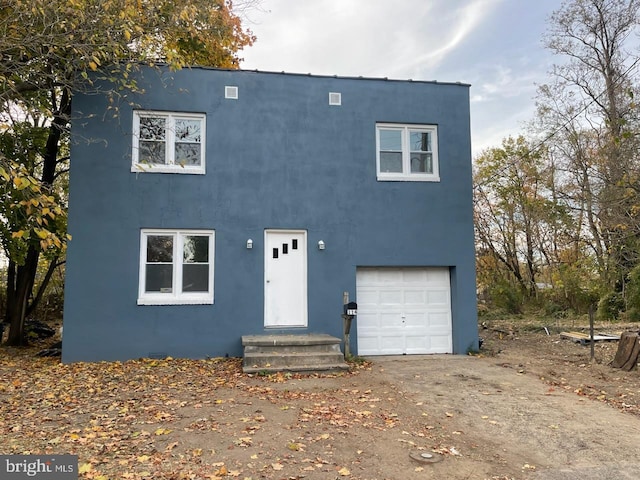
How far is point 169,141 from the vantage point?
377 inches

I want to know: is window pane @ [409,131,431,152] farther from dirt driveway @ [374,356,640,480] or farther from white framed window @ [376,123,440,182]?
dirt driveway @ [374,356,640,480]

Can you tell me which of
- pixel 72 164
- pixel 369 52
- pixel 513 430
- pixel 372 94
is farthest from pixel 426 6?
pixel 513 430

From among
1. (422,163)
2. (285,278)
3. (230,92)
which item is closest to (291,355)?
(285,278)

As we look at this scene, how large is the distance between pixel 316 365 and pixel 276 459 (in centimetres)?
397

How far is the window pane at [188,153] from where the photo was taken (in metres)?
9.63

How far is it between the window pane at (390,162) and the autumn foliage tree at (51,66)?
460 cm

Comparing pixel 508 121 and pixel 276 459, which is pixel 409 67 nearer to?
pixel 508 121

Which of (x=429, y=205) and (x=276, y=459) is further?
(x=429, y=205)

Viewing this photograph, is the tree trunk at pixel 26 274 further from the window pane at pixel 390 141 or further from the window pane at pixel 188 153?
the window pane at pixel 390 141

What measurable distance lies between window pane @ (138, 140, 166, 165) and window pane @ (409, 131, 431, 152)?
17.8 feet

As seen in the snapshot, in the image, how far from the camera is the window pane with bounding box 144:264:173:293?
30.4 feet

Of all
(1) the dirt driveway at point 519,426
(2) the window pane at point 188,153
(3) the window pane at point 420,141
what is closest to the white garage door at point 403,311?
(1) the dirt driveway at point 519,426

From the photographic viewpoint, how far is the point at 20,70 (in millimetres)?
7629

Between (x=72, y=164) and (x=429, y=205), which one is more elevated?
(x=72, y=164)
